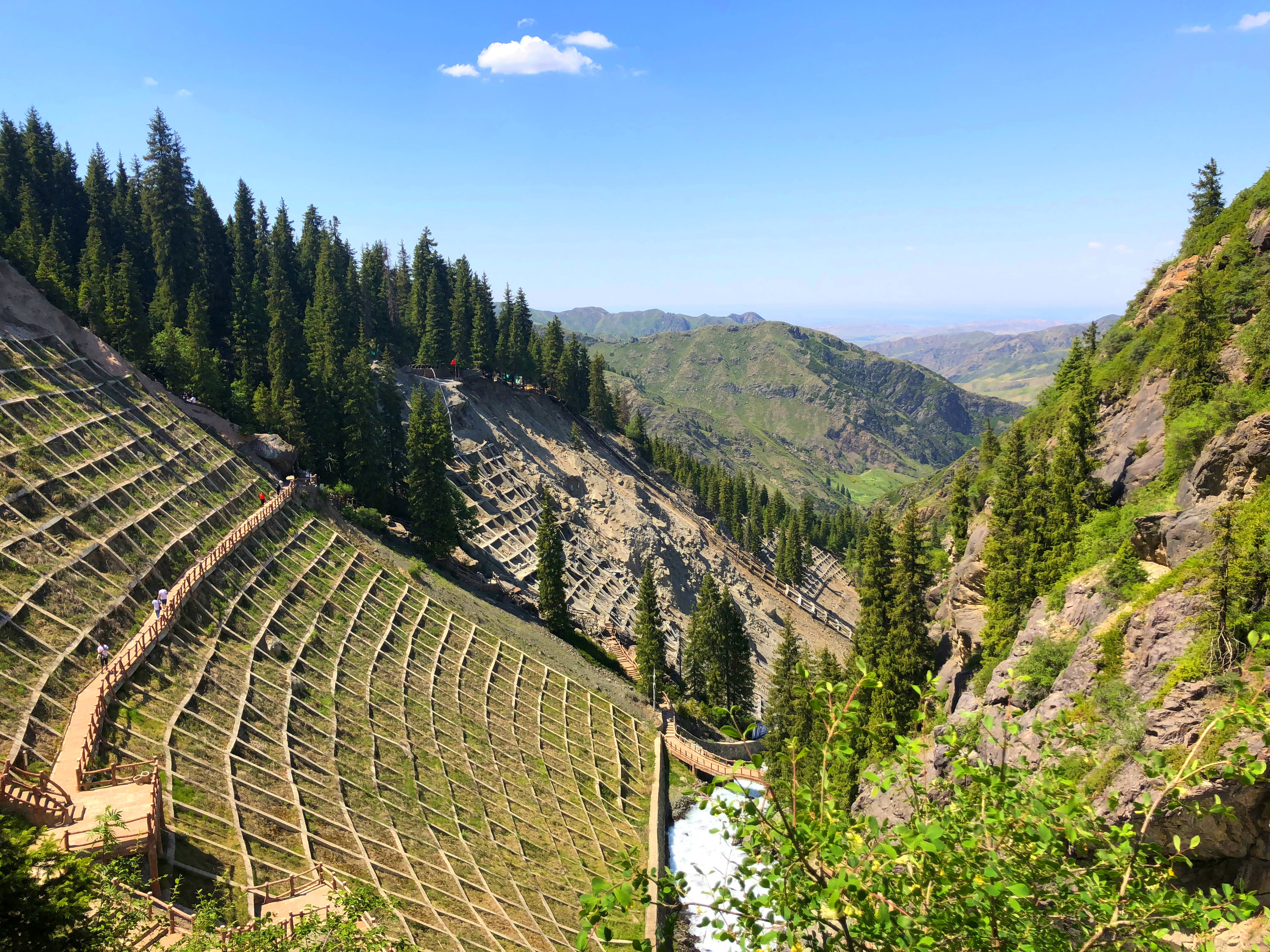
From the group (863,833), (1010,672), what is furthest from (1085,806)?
(1010,672)

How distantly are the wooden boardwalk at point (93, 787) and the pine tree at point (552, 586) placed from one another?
36.2 metres

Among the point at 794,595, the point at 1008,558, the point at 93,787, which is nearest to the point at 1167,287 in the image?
the point at 1008,558

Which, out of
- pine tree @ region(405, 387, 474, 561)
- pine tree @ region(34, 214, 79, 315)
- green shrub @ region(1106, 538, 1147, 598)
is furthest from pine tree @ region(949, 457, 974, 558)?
pine tree @ region(34, 214, 79, 315)

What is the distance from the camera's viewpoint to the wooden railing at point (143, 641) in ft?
69.4

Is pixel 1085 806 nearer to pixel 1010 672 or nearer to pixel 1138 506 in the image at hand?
pixel 1010 672

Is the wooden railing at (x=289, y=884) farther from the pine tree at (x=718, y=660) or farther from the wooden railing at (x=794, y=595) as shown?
the wooden railing at (x=794, y=595)

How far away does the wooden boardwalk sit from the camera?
697 inches

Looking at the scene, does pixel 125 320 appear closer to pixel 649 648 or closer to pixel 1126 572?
pixel 649 648

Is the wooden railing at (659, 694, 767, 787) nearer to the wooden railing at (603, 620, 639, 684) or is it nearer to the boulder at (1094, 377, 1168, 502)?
the wooden railing at (603, 620, 639, 684)

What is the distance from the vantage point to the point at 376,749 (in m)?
32.7

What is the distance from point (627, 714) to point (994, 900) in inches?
1824

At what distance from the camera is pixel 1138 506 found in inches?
1249

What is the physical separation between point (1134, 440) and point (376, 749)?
4230 cm

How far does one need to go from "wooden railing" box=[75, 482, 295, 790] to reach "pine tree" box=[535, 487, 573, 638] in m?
24.8
